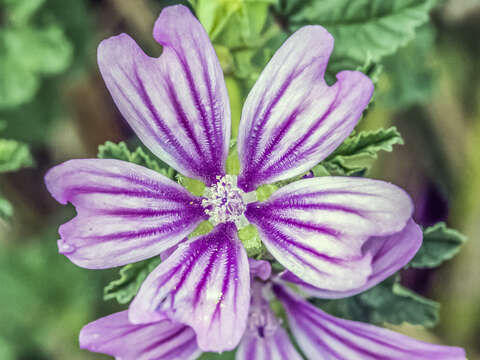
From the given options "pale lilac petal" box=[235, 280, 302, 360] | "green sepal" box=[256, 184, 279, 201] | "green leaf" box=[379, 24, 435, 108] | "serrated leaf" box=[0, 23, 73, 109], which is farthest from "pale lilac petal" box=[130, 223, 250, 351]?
"green leaf" box=[379, 24, 435, 108]

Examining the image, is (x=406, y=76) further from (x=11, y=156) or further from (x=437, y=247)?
(x=11, y=156)

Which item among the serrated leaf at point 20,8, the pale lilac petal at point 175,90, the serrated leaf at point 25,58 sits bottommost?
the pale lilac petal at point 175,90

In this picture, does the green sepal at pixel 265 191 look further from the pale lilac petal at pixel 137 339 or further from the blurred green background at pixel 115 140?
the blurred green background at pixel 115 140

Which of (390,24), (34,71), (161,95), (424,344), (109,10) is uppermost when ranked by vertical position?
(109,10)

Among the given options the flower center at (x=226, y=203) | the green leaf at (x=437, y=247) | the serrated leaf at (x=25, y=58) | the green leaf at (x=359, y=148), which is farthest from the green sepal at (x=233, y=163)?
the serrated leaf at (x=25, y=58)

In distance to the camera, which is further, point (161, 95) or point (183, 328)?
point (183, 328)

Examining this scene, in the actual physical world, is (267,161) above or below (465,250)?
above

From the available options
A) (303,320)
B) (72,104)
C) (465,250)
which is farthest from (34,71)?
(465,250)

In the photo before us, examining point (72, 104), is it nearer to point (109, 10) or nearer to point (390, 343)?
point (109, 10)
